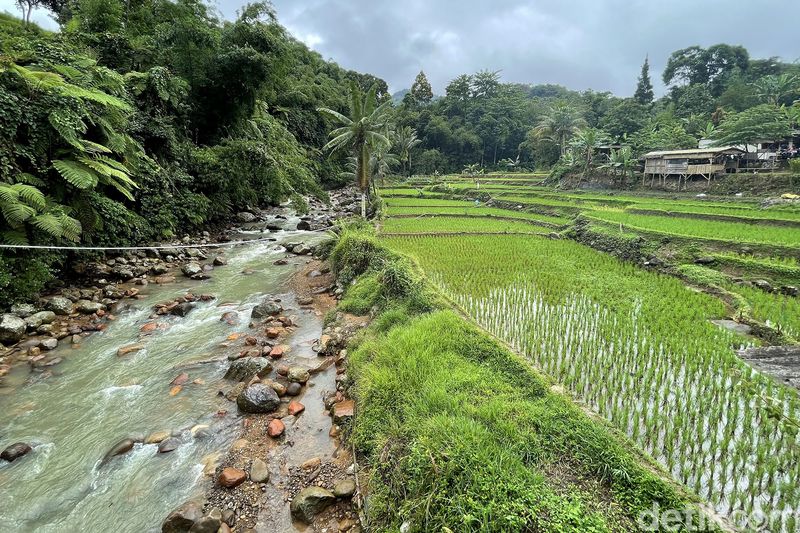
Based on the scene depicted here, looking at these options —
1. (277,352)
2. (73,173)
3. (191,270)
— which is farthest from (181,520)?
(191,270)

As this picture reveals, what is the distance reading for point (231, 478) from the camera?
455cm

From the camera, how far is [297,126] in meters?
34.8

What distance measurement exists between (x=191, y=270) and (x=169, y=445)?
841cm

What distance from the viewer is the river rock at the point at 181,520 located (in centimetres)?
395

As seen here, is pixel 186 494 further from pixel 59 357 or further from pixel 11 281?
pixel 11 281

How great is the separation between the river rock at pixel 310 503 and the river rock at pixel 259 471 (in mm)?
574

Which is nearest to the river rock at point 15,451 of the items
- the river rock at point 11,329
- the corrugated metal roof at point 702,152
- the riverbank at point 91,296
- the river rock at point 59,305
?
the riverbank at point 91,296

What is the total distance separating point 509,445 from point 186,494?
3846 mm

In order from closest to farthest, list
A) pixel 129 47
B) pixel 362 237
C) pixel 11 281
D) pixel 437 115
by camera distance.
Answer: pixel 11 281 → pixel 362 237 → pixel 129 47 → pixel 437 115

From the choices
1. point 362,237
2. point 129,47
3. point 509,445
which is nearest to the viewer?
point 509,445

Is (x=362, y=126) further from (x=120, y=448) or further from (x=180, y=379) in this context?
(x=120, y=448)

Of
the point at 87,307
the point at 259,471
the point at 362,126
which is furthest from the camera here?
the point at 362,126

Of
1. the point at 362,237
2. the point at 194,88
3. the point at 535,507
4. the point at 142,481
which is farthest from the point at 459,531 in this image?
the point at 194,88

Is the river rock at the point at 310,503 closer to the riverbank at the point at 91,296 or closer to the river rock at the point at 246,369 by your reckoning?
the river rock at the point at 246,369
